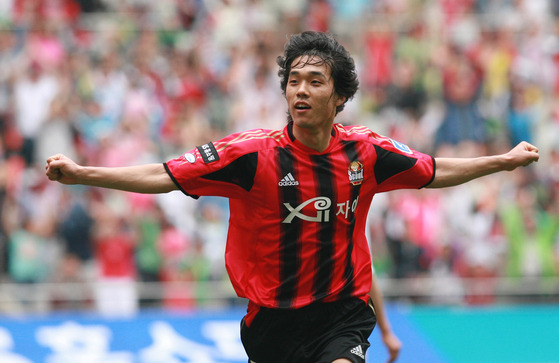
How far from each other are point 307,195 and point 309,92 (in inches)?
21.9

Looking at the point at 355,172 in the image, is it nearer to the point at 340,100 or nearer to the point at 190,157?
the point at 340,100

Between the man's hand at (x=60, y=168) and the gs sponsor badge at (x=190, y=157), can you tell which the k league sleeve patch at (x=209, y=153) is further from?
the man's hand at (x=60, y=168)

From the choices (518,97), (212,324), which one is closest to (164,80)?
(212,324)

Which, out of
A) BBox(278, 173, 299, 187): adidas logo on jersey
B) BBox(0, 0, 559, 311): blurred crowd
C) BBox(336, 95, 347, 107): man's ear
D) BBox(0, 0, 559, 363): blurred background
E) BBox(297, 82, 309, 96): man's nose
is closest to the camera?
BBox(297, 82, 309, 96): man's nose

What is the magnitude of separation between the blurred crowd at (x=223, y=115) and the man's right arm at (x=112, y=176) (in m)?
5.08

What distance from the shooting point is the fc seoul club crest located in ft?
16.8

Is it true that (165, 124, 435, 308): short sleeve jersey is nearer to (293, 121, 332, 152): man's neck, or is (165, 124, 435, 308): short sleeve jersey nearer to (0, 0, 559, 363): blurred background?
(293, 121, 332, 152): man's neck

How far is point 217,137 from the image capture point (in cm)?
1109

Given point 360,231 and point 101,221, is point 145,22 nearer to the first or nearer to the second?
point 101,221

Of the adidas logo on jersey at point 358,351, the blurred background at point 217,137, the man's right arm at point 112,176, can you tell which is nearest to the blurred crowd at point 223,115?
the blurred background at point 217,137

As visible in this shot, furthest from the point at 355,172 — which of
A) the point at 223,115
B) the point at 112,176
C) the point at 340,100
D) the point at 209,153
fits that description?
the point at 223,115

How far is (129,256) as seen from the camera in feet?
32.5

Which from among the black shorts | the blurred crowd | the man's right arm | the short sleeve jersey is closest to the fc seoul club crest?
the short sleeve jersey

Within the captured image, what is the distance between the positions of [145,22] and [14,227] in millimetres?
3464
